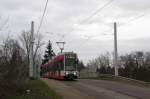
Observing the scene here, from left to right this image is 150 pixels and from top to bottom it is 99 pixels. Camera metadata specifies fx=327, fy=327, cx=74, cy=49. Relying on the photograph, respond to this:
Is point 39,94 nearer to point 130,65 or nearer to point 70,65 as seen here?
point 70,65

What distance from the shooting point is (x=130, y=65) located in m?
57.6

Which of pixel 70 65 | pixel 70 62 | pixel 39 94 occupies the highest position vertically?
pixel 70 62

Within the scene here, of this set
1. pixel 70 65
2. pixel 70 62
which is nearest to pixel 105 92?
pixel 70 62

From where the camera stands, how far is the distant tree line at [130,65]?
41.7 meters

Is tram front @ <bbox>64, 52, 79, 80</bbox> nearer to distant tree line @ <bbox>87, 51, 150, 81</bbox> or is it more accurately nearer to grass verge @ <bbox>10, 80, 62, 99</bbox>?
distant tree line @ <bbox>87, 51, 150, 81</bbox>

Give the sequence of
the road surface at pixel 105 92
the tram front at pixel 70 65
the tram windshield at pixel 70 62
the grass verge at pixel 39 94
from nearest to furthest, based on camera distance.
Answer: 1. the grass verge at pixel 39 94
2. the road surface at pixel 105 92
3. the tram front at pixel 70 65
4. the tram windshield at pixel 70 62

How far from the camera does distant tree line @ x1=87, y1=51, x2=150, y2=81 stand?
41694 millimetres

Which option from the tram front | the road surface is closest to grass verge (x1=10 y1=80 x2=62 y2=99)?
the road surface

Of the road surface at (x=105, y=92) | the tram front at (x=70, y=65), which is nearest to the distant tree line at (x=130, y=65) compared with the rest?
the tram front at (x=70, y=65)

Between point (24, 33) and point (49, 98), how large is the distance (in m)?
63.8

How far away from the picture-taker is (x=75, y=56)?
4012cm

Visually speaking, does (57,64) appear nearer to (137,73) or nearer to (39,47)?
(137,73)

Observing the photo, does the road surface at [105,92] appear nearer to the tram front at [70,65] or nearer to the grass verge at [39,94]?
the grass verge at [39,94]

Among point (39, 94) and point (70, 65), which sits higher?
point (70, 65)
